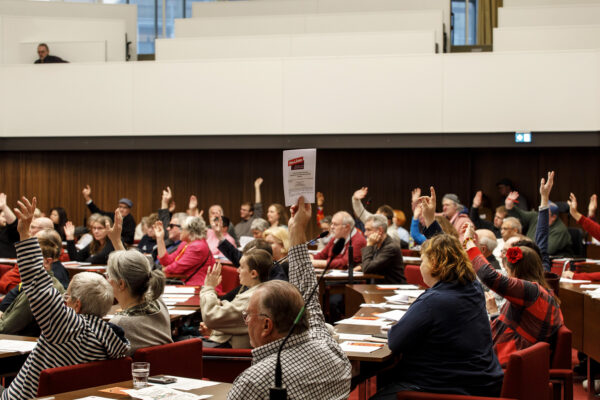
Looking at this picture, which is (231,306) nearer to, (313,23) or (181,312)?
(181,312)

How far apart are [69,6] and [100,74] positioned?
2.34 meters

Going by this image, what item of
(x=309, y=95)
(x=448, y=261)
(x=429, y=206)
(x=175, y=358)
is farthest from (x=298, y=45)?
(x=175, y=358)

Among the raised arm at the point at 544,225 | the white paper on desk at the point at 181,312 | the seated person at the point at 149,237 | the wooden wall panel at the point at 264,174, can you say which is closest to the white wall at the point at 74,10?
the wooden wall panel at the point at 264,174

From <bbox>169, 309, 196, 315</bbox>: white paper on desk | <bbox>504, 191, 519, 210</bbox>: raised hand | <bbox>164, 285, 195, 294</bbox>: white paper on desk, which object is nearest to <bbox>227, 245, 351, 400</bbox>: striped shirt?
<bbox>169, 309, 196, 315</bbox>: white paper on desk

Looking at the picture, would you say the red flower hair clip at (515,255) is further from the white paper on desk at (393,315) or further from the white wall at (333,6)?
the white wall at (333,6)

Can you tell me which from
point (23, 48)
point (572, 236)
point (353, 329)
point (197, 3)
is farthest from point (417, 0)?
point (353, 329)

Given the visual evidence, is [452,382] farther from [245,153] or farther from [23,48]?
[23,48]

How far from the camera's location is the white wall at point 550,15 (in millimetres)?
10875

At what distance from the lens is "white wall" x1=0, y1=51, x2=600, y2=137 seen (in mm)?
10375

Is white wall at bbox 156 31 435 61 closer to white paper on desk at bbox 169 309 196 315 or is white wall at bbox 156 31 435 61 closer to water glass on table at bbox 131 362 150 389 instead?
white paper on desk at bbox 169 309 196 315

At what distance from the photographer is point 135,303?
3508 millimetres

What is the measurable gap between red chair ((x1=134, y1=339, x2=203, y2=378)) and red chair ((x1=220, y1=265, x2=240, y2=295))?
3051 mm

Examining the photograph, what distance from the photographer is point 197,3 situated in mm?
12398

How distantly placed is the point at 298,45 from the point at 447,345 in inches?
339
